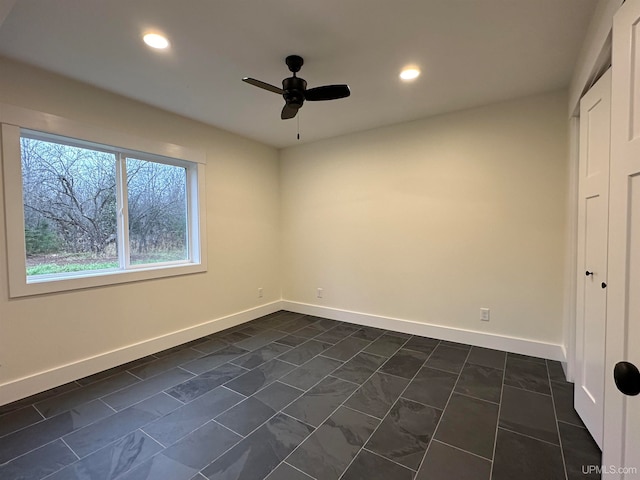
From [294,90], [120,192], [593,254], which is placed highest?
[294,90]

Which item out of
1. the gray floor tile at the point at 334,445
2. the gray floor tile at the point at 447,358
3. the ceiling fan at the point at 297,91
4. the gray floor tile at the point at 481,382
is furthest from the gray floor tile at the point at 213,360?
the ceiling fan at the point at 297,91

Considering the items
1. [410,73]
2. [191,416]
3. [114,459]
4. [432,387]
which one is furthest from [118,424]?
[410,73]

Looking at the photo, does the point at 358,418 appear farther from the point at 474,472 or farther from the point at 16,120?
the point at 16,120

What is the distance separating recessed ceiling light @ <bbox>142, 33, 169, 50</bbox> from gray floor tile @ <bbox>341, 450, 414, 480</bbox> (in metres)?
2.80

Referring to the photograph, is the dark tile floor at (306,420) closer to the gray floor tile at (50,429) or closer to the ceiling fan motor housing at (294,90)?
the gray floor tile at (50,429)

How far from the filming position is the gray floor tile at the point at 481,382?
222cm

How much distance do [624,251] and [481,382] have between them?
197cm

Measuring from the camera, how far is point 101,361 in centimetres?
263

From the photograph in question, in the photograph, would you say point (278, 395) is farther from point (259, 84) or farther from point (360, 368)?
point (259, 84)

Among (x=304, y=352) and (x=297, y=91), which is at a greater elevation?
(x=297, y=91)

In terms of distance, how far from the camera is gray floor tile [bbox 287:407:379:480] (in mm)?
1553

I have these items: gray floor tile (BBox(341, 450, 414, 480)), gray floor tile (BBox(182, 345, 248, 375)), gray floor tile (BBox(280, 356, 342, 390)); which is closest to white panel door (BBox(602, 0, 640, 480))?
gray floor tile (BBox(341, 450, 414, 480))

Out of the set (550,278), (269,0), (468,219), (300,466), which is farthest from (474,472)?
(269,0)

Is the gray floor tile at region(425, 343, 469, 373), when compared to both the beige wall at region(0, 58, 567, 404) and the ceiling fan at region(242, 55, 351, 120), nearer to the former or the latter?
the beige wall at region(0, 58, 567, 404)
